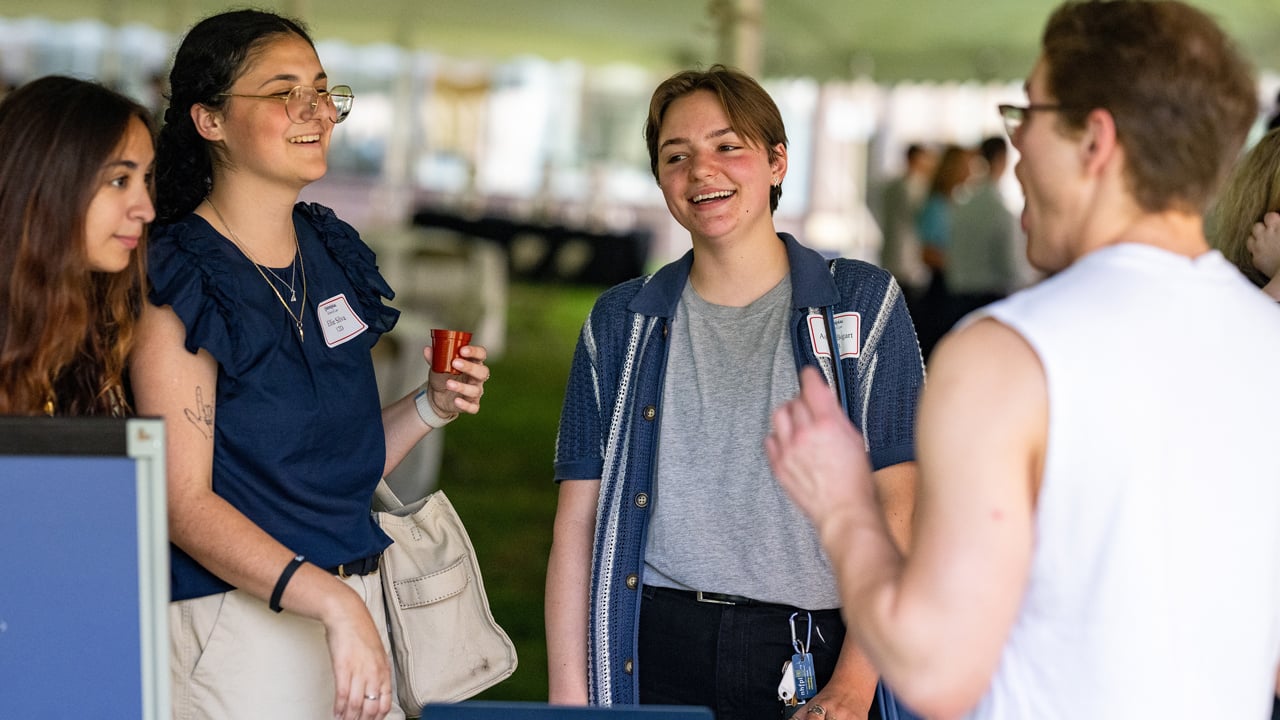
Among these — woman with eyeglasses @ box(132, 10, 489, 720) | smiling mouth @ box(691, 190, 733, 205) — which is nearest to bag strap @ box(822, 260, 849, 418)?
smiling mouth @ box(691, 190, 733, 205)

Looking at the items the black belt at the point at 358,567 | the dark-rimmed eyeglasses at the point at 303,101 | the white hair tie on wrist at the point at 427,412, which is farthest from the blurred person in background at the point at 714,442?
the dark-rimmed eyeglasses at the point at 303,101

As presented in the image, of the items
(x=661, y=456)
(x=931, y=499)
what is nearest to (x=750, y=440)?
(x=661, y=456)

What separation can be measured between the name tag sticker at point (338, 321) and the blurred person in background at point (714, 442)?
0.42 metres

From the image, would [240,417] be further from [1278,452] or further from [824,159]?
[824,159]

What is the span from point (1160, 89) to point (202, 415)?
126 cm

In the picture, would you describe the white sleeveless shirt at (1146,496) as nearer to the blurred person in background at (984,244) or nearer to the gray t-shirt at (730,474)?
the gray t-shirt at (730,474)

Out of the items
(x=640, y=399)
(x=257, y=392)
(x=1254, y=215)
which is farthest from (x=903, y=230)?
(x=257, y=392)

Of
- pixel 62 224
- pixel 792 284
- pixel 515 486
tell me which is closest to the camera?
pixel 62 224

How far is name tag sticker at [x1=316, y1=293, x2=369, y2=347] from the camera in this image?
6.61ft

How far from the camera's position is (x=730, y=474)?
210cm

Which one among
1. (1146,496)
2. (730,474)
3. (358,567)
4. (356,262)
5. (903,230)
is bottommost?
(358,567)

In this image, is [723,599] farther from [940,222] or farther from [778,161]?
[940,222]

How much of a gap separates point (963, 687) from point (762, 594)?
0.83 metres

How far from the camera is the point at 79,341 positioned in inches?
65.6
